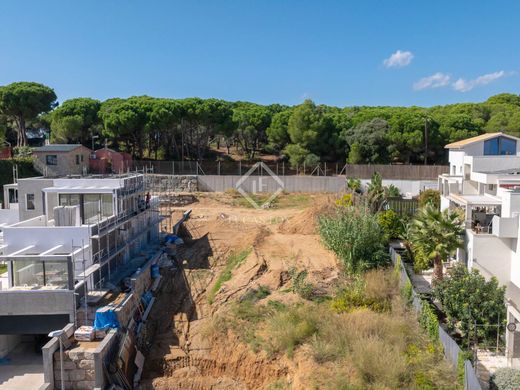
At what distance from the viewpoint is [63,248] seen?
1902 centimetres

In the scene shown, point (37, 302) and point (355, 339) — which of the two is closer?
point (355, 339)

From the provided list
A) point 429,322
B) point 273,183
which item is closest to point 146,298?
point 429,322

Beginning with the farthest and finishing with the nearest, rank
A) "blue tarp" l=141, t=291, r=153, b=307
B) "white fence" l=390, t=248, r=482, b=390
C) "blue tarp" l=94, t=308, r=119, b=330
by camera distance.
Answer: "blue tarp" l=141, t=291, r=153, b=307 → "blue tarp" l=94, t=308, r=119, b=330 → "white fence" l=390, t=248, r=482, b=390

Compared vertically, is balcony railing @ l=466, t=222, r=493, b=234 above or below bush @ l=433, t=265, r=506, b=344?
above

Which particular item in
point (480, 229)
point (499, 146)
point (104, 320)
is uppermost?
point (499, 146)

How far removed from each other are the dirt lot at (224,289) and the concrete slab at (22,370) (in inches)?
155

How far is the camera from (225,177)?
45.4 metres

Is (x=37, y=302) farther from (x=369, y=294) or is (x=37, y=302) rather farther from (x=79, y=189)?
(x=369, y=294)

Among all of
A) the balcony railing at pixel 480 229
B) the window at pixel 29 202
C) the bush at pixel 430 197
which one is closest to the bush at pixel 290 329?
the balcony railing at pixel 480 229

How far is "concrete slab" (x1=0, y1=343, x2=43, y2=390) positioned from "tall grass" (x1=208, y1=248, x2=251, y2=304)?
25.2 feet

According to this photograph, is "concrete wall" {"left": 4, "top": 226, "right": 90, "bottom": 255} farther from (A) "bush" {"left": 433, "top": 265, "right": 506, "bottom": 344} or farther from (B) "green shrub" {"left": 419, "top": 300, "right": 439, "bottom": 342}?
(A) "bush" {"left": 433, "top": 265, "right": 506, "bottom": 344}

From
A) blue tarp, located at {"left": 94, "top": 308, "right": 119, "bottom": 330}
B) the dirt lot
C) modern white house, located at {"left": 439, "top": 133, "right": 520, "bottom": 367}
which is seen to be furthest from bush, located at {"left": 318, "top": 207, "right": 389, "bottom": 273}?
blue tarp, located at {"left": 94, "top": 308, "right": 119, "bottom": 330}

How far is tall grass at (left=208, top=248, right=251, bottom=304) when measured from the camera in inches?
883

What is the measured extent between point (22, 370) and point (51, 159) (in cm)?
2204
